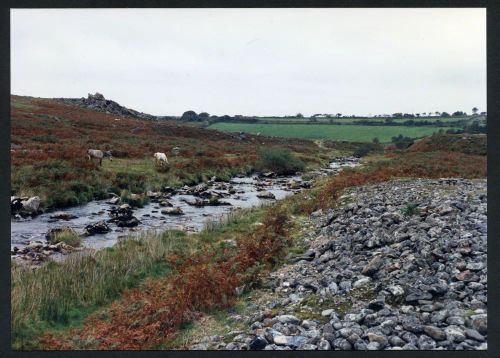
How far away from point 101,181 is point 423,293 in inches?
671

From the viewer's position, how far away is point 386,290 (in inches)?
245

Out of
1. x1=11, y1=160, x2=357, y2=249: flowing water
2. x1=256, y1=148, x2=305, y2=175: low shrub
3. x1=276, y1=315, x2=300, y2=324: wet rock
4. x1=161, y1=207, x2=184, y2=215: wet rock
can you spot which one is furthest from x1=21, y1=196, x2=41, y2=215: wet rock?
x1=256, y1=148, x2=305, y2=175: low shrub

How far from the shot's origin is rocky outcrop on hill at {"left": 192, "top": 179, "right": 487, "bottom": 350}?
5.09 meters

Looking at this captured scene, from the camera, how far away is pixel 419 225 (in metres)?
8.91

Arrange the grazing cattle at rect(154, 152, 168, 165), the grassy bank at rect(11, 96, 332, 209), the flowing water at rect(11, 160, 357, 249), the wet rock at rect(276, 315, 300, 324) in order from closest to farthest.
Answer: the wet rock at rect(276, 315, 300, 324) < the flowing water at rect(11, 160, 357, 249) < the grassy bank at rect(11, 96, 332, 209) < the grazing cattle at rect(154, 152, 168, 165)

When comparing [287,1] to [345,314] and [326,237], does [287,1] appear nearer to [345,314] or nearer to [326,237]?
[345,314]

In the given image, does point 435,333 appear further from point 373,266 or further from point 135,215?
point 135,215

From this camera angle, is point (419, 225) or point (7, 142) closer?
point (7, 142)

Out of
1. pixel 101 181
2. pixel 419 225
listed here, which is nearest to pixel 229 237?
pixel 419 225

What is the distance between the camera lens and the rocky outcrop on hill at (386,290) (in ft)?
16.7

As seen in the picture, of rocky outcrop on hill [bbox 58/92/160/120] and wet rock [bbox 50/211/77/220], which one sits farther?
rocky outcrop on hill [bbox 58/92/160/120]

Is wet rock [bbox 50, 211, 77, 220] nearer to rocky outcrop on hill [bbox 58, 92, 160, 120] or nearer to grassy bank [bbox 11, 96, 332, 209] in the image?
grassy bank [bbox 11, 96, 332, 209]

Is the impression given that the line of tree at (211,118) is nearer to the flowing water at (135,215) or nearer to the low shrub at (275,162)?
the low shrub at (275,162)

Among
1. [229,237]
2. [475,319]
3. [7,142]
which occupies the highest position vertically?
[7,142]
